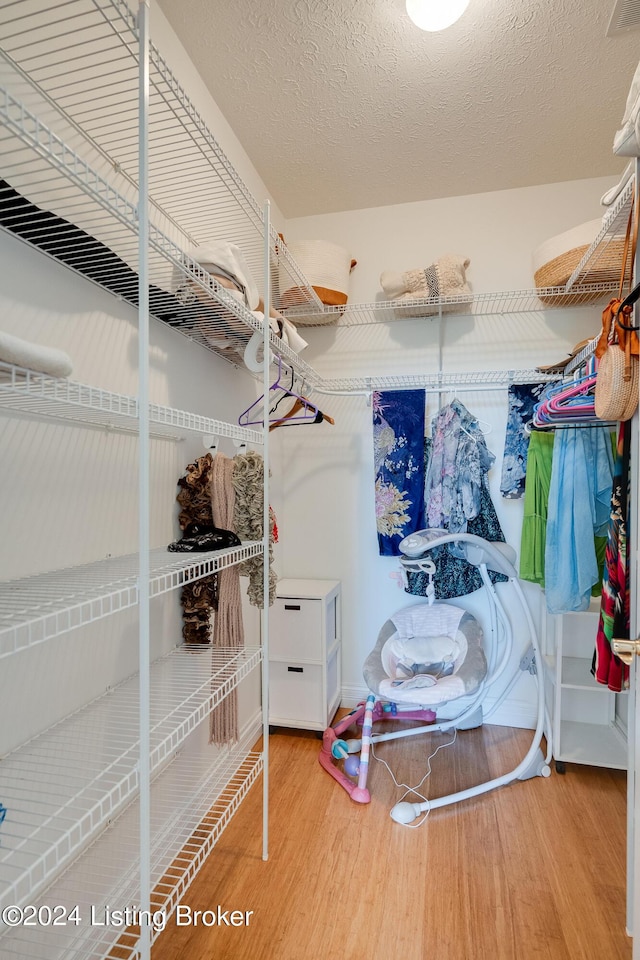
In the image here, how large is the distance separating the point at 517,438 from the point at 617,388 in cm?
118

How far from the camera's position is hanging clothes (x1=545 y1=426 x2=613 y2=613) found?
6.16 feet

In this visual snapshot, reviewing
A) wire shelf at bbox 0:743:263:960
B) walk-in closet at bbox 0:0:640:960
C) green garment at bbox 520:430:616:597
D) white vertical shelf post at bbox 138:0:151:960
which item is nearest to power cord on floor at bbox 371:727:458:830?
walk-in closet at bbox 0:0:640:960

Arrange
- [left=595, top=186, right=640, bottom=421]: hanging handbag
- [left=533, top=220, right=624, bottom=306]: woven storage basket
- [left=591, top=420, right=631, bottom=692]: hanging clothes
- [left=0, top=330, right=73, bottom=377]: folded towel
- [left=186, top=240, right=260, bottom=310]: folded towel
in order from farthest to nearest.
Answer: [left=533, top=220, right=624, bottom=306]: woven storage basket < [left=186, top=240, right=260, bottom=310]: folded towel < [left=591, top=420, right=631, bottom=692]: hanging clothes < [left=595, top=186, right=640, bottom=421]: hanging handbag < [left=0, top=330, right=73, bottom=377]: folded towel

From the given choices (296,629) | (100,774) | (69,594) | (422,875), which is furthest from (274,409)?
(422,875)

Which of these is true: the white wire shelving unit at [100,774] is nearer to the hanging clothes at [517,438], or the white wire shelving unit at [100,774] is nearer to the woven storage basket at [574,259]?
the hanging clothes at [517,438]

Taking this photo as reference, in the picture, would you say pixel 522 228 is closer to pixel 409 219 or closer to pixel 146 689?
pixel 409 219

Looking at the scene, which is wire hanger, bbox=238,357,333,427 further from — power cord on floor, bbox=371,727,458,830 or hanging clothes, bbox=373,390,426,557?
power cord on floor, bbox=371,727,458,830

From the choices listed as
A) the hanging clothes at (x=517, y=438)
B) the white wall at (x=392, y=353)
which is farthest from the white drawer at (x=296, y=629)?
the hanging clothes at (x=517, y=438)

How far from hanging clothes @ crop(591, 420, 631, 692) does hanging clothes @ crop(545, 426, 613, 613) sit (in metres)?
0.48

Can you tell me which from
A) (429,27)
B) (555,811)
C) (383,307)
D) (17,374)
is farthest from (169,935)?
(429,27)

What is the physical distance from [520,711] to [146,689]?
7.21 ft

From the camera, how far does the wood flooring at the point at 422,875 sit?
1.33 m

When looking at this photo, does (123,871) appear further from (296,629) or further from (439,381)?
(439,381)

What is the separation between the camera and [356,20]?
1.58 metres
